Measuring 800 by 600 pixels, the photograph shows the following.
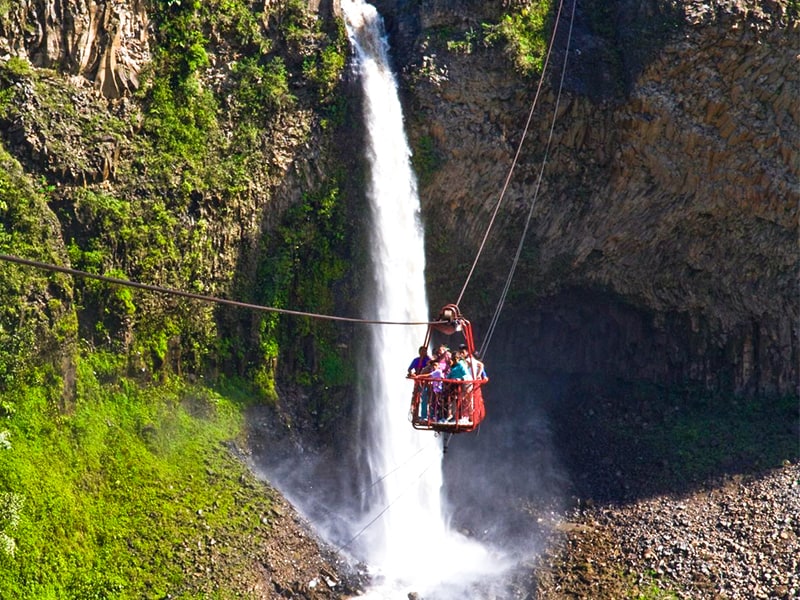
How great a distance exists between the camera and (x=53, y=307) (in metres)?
17.7

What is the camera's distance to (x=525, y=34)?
23.5 m

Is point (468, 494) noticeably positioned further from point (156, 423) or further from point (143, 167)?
point (143, 167)

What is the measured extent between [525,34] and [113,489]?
13672 millimetres

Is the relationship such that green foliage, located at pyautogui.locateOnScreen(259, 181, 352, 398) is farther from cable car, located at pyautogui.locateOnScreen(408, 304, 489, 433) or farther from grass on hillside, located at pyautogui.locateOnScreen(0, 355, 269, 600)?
cable car, located at pyautogui.locateOnScreen(408, 304, 489, 433)

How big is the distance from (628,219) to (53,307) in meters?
13.4

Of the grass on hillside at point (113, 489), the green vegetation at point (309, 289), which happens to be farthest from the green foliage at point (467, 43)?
the grass on hillside at point (113, 489)

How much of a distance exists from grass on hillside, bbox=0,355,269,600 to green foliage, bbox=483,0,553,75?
10.4m

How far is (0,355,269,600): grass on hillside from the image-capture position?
16.0 m

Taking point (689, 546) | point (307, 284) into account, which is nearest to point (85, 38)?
point (307, 284)

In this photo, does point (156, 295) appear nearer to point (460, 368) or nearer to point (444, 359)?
point (444, 359)

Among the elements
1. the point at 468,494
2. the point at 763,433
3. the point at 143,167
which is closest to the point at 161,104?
the point at 143,167

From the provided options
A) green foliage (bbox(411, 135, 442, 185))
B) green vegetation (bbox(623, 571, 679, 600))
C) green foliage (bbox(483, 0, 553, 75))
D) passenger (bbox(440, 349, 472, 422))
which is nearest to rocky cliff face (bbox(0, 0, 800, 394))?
green foliage (bbox(411, 135, 442, 185))

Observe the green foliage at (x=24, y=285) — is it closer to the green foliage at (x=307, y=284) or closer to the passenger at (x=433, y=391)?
the green foliage at (x=307, y=284)

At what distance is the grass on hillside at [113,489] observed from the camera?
16023mm
